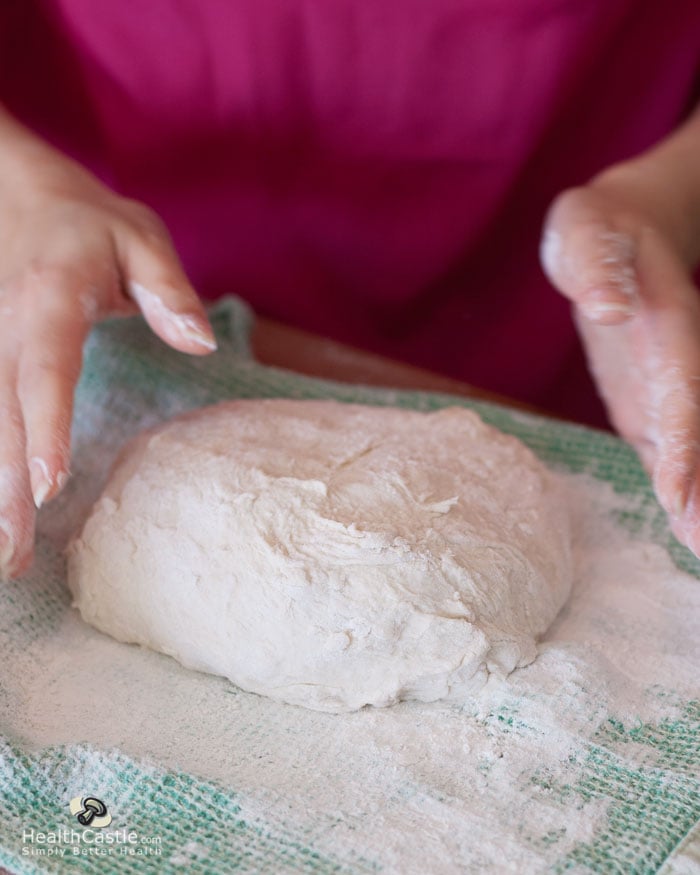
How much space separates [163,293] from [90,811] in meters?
0.46

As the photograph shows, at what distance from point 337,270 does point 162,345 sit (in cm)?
32

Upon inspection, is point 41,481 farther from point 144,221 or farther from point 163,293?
point 144,221

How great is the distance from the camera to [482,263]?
143 cm

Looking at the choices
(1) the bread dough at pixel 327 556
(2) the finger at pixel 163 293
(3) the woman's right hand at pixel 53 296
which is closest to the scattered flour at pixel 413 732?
(1) the bread dough at pixel 327 556

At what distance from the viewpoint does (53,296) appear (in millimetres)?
920

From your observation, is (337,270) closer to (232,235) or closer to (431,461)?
(232,235)

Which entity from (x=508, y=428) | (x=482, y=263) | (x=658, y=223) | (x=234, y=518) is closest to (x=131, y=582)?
(x=234, y=518)

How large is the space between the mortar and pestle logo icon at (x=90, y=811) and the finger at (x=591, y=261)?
1.90 feet

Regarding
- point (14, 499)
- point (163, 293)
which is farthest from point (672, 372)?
point (14, 499)

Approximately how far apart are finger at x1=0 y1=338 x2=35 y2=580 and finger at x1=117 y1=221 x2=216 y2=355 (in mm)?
158

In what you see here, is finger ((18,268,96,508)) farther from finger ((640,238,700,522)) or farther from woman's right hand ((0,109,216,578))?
finger ((640,238,700,522))

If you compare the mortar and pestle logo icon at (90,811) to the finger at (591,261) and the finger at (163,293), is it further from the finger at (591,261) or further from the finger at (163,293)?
the finger at (591,261)

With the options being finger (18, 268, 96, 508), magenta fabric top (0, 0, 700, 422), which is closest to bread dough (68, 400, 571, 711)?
finger (18, 268, 96, 508)

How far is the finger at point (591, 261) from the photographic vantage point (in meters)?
0.89
